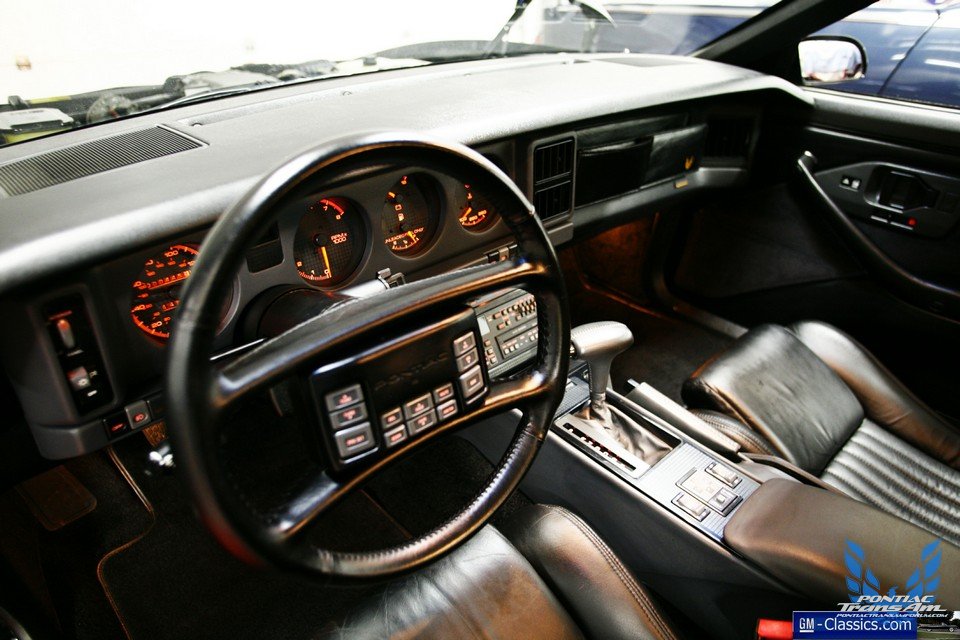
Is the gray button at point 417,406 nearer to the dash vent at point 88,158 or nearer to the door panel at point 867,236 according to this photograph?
the dash vent at point 88,158

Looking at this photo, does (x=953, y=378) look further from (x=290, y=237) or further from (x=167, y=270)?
(x=167, y=270)

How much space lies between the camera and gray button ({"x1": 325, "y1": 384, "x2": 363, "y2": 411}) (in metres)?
0.78

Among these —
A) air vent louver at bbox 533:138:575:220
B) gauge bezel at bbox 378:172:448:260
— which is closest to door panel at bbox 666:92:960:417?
air vent louver at bbox 533:138:575:220

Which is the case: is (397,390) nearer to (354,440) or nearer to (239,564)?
(354,440)

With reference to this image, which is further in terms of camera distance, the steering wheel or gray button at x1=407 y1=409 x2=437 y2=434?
gray button at x1=407 y1=409 x2=437 y2=434

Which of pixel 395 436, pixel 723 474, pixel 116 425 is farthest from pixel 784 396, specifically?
pixel 116 425

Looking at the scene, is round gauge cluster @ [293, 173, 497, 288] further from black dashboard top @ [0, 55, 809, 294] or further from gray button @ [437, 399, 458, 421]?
gray button @ [437, 399, 458, 421]

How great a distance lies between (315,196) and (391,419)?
534mm

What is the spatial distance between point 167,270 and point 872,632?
1.29m

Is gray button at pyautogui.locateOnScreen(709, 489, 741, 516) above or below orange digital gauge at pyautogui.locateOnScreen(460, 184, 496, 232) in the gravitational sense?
below

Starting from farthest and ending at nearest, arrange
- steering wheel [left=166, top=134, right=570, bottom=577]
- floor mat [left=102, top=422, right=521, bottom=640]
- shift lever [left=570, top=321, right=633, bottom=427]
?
floor mat [left=102, top=422, right=521, bottom=640] < shift lever [left=570, top=321, right=633, bottom=427] < steering wheel [left=166, top=134, right=570, bottom=577]

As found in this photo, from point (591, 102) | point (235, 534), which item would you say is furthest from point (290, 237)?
point (591, 102)

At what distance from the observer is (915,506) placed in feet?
5.19

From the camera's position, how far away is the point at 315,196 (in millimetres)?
1193
